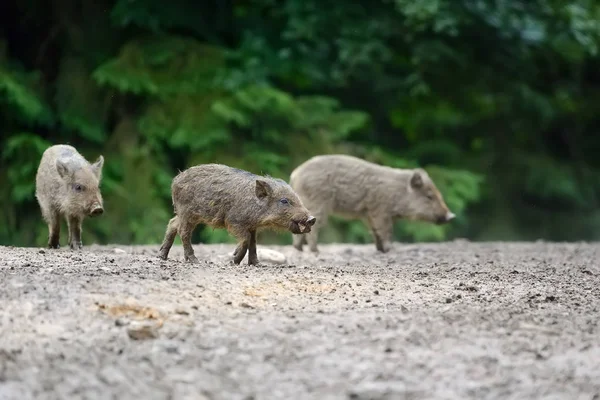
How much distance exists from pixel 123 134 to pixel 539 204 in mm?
8261

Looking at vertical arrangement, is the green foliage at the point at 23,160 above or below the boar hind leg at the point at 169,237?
above

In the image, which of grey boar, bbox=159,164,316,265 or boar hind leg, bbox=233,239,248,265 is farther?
boar hind leg, bbox=233,239,248,265

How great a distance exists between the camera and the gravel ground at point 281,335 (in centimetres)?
463

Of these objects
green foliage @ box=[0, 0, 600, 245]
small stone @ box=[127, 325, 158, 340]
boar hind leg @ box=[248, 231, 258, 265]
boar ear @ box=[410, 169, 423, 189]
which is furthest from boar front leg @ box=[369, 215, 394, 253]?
small stone @ box=[127, 325, 158, 340]

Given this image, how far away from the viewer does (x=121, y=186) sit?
13.9 metres

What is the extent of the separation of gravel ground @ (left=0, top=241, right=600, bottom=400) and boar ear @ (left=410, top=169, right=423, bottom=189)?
4.18 meters

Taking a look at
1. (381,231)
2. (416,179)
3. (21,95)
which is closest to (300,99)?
(21,95)

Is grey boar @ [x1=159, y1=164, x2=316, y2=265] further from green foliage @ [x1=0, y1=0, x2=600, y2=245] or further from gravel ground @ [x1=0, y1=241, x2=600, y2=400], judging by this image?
green foliage @ [x1=0, y1=0, x2=600, y2=245]

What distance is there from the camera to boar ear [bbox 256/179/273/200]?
7484 mm

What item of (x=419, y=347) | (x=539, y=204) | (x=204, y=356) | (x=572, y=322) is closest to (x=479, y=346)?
(x=419, y=347)

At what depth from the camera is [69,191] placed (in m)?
9.06

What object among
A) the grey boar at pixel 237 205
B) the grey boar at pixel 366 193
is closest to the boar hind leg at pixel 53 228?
the grey boar at pixel 237 205

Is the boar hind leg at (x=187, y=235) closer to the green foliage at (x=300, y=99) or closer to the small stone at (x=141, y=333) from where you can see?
the small stone at (x=141, y=333)

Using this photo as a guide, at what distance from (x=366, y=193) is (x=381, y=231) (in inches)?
17.6
